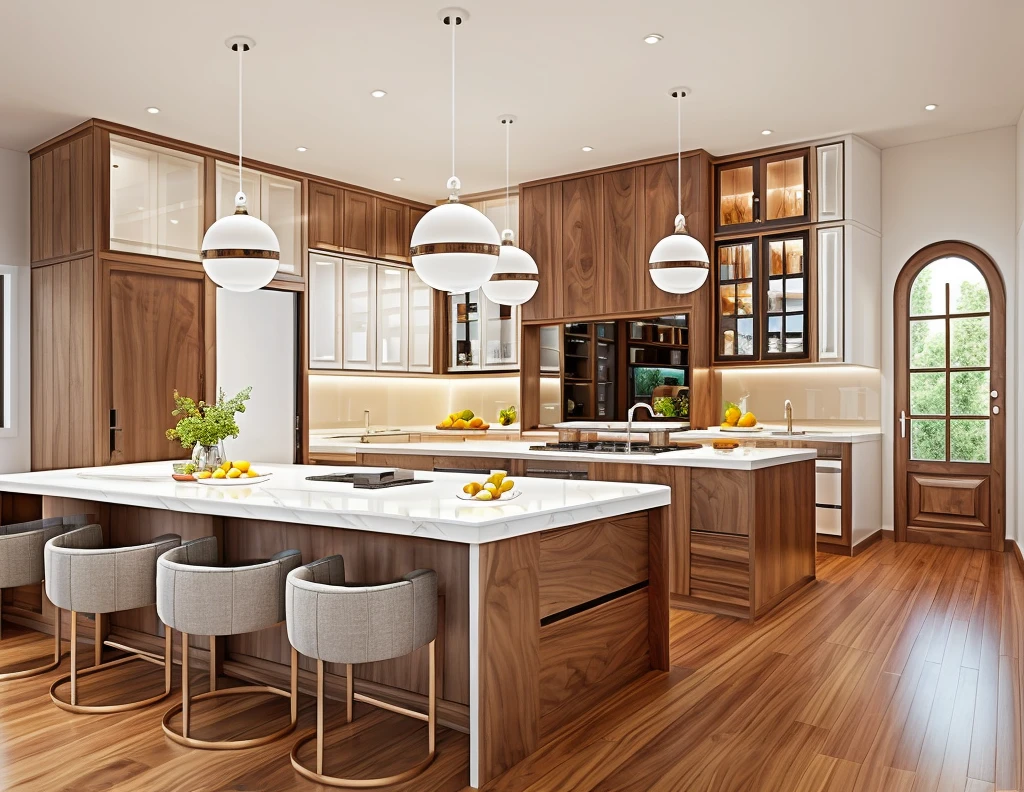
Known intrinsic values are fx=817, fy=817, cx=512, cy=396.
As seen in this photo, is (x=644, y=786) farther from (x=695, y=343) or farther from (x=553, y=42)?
(x=695, y=343)

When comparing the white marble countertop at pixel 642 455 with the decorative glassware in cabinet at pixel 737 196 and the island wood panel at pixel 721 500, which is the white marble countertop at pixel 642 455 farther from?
the decorative glassware in cabinet at pixel 737 196

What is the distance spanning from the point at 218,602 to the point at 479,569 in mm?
887

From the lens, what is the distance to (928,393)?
20.6 feet

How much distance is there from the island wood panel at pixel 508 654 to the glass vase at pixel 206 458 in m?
1.72

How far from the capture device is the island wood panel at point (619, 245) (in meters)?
6.60

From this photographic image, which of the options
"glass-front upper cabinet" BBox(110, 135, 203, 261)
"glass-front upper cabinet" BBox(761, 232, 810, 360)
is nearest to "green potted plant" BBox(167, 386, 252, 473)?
"glass-front upper cabinet" BBox(110, 135, 203, 261)

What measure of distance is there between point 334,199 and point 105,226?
2.09 metres

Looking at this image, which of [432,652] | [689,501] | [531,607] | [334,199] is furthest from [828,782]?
[334,199]

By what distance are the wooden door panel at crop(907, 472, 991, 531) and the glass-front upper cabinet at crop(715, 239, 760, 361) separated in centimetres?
162

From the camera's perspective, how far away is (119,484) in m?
3.38

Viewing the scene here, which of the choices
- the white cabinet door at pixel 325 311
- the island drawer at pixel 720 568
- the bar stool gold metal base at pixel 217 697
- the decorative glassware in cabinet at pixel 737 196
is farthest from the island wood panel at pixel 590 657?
the white cabinet door at pixel 325 311

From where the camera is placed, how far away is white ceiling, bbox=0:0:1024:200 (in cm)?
400

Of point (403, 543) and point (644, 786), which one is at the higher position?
point (403, 543)

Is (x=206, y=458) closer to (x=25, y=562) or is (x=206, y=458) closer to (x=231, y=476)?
(x=231, y=476)
